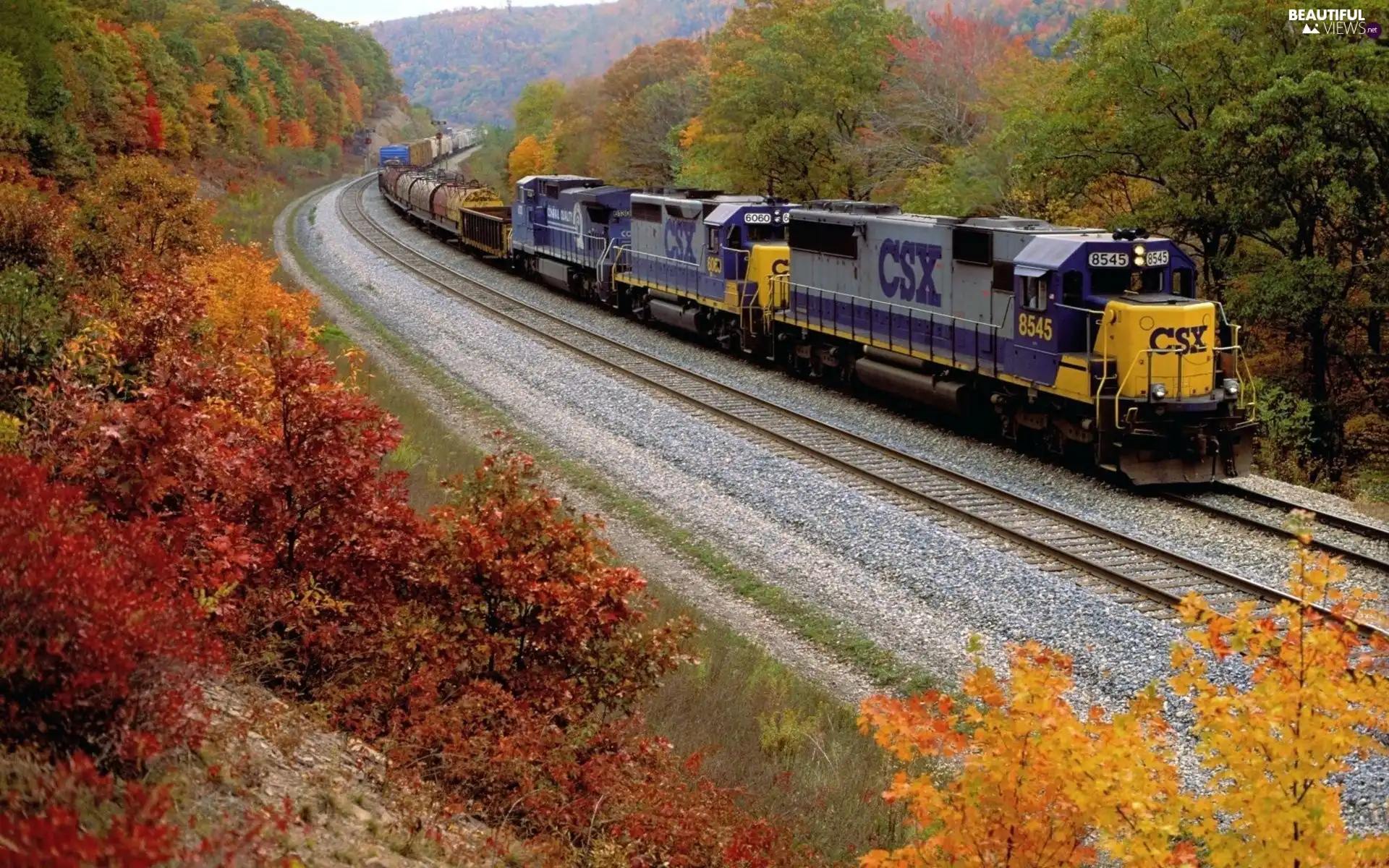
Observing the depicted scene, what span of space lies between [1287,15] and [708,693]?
20.2m

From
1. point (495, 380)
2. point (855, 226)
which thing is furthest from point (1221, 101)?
point (495, 380)

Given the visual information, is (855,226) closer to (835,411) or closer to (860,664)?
(835,411)

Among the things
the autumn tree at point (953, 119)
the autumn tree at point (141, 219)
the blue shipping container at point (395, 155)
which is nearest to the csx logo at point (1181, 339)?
the autumn tree at point (141, 219)

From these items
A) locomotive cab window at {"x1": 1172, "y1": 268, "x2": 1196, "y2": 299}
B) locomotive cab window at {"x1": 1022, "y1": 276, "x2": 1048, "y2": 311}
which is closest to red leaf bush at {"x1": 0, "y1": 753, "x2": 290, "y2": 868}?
locomotive cab window at {"x1": 1022, "y1": 276, "x2": 1048, "y2": 311}

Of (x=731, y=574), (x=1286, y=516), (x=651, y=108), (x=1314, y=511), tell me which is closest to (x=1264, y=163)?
(x=1314, y=511)

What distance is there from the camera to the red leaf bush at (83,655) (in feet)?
20.2

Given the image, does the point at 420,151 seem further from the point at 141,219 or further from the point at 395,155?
the point at 141,219

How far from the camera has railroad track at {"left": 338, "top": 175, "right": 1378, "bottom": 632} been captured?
14875 millimetres

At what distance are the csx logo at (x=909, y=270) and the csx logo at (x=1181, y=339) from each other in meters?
5.19

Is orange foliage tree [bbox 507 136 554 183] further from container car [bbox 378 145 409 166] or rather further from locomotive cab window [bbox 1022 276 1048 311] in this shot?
locomotive cab window [bbox 1022 276 1048 311]

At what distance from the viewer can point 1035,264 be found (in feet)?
67.1

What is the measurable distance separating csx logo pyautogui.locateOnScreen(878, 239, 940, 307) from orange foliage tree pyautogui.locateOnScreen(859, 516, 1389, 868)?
665 inches

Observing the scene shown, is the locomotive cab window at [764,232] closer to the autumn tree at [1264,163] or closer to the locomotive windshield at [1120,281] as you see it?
the autumn tree at [1264,163]

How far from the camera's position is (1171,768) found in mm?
6672
